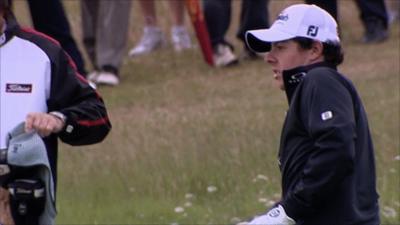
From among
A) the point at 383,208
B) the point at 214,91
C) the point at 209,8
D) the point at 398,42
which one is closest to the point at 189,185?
the point at 383,208

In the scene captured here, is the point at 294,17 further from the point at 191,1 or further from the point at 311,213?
the point at 191,1

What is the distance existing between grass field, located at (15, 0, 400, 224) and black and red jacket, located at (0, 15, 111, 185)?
250 centimetres

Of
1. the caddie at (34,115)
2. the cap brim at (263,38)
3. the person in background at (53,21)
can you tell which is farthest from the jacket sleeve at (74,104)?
the person in background at (53,21)

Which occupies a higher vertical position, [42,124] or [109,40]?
[42,124]

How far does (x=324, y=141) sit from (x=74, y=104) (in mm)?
1040

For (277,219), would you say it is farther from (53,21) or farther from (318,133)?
(53,21)

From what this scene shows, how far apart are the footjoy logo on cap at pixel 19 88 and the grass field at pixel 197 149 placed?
8.79 ft

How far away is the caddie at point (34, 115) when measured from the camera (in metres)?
4.39

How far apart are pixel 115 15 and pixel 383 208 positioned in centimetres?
473

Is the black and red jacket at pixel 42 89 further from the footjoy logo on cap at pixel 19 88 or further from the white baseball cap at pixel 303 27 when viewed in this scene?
the white baseball cap at pixel 303 27

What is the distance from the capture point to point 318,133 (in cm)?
424

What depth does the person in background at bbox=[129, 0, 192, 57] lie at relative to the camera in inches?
495

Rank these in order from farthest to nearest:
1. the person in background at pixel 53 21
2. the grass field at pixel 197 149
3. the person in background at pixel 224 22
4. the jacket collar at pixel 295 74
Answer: the person in background at pixel 224 22, the person in background at pixel 53 21, the grass field at pixel 197 149, the jacket collar at pixel 295 74

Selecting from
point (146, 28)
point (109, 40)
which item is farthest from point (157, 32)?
point (109, 40)
